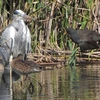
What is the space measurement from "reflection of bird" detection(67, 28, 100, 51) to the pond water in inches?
81.2

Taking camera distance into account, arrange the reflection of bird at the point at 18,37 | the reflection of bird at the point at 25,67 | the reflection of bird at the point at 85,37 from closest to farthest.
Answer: the reflection of bird at the point at 25,67
the reflection of bird at the point at 18,37
the reflection of bird at the point at 85,37

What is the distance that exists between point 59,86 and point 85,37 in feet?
15.6

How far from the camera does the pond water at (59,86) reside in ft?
23.7

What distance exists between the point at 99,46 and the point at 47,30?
131 cm

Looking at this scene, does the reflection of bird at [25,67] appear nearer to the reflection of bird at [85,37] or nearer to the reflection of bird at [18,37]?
the reflection of bird at [18,37]

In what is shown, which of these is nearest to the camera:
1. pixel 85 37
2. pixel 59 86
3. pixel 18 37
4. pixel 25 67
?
pixel 59 86

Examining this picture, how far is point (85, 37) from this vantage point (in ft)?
42.5

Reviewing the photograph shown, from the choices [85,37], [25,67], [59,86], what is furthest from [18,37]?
[59,86]

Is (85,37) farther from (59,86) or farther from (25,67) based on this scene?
(59,86)

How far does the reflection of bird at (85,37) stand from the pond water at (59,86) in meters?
2.06

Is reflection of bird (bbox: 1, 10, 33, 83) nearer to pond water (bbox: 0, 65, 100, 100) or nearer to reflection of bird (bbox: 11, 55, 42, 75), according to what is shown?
pond water (bbox: 0, 65, 100, 100)

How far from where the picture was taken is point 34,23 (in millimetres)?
13281

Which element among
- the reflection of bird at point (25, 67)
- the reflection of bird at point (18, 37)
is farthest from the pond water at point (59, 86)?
the reflection of bird at point (18, 37)

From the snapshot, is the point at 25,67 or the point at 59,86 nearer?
the point at 59,86
